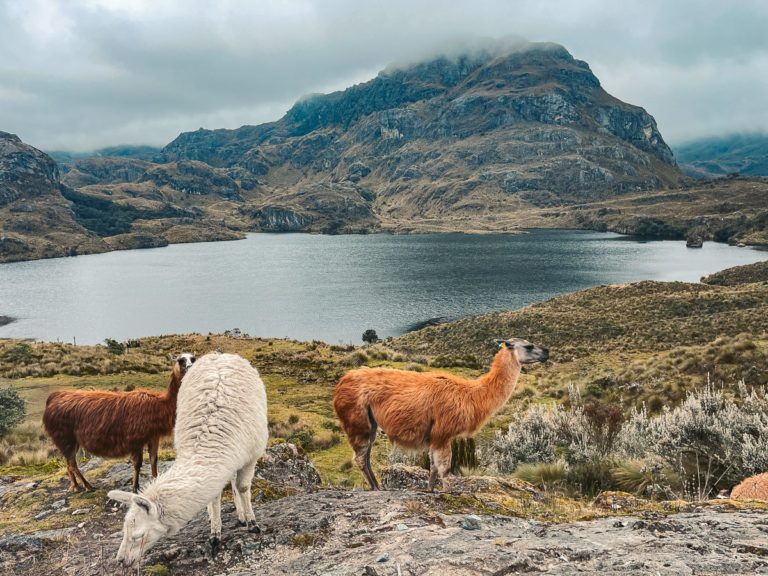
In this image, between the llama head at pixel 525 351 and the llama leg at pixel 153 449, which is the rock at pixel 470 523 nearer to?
the llama head at pixel 525 351

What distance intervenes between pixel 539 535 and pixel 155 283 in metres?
114

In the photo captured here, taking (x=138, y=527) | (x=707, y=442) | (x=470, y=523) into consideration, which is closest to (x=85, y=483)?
(x=138, y=527)

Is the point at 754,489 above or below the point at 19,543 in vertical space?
below

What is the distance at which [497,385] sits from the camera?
663 cm

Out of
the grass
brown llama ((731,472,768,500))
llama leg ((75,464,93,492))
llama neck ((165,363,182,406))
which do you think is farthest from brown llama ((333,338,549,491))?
llama leg ((75,464,93,492))

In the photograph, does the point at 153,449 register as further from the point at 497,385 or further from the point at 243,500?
the point at 497,385

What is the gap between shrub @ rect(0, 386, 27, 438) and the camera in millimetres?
12234

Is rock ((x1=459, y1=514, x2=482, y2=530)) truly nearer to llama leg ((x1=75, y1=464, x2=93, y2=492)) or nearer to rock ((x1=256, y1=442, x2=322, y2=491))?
rock ((x1=256, y1=442, x2=322, y2=491))

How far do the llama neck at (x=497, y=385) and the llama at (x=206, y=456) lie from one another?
332 centimetres

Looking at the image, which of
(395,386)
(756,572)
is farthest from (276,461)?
(756,572)

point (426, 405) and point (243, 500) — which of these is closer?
point (243, 500)

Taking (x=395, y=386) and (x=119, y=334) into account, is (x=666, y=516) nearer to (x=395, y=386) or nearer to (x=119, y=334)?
(x=395, y=386)

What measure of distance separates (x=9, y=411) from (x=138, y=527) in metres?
13.4

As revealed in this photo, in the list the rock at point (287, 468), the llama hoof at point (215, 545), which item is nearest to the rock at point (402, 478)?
the rock at point (287, 468)
